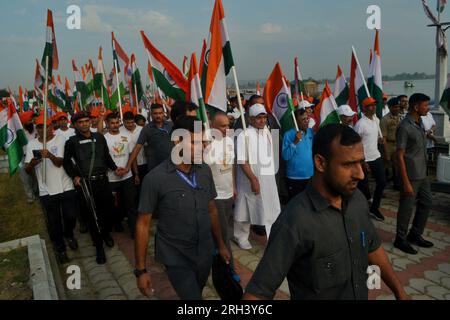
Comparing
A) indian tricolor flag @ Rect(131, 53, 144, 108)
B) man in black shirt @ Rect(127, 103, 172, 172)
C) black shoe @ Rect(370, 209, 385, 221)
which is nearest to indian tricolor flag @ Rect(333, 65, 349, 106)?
black shoe @ Rect(370, 209, 385, 221)

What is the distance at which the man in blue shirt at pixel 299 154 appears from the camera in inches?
189

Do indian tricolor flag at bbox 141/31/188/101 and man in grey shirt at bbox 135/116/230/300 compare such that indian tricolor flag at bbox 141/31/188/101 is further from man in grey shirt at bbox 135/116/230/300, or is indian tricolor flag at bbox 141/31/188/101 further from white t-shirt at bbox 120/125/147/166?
man in grey shirt at bbox 135/116/230/300

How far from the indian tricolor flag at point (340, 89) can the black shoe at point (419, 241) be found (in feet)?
12.9

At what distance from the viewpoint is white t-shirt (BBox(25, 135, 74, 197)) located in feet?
16.0

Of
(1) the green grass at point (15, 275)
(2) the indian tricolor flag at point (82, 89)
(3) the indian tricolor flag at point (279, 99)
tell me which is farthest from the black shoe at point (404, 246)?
(2) the indian tricolor flag at point (82, 89)

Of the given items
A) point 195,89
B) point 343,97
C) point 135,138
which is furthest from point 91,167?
point 343,97

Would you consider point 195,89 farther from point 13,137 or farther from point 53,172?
A: point 13,137

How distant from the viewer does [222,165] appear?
409 centimetres

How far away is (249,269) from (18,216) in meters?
5.69

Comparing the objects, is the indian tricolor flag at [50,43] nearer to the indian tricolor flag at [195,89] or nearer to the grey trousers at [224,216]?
the indian tricolor flag at [195,89]

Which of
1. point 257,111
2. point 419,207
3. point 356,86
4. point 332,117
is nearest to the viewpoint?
point 257,111

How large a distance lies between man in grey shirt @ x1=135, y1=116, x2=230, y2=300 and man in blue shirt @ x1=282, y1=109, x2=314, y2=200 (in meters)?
2.30

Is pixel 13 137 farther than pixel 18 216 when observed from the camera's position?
No

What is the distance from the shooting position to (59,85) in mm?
11789
